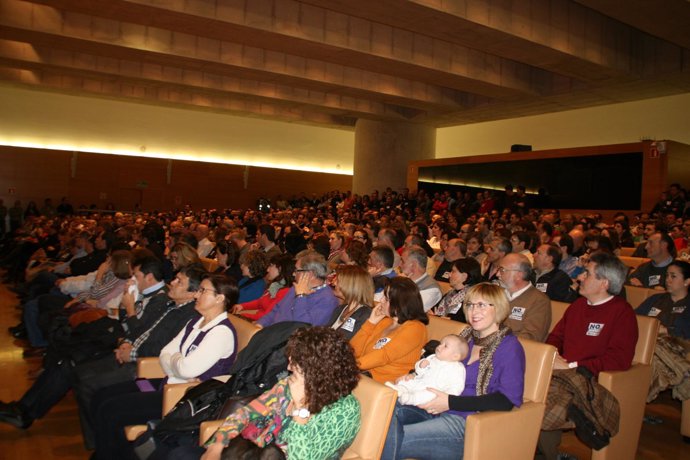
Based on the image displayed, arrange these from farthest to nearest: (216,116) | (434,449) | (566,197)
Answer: (216,116)
(566,197)
(434,449)

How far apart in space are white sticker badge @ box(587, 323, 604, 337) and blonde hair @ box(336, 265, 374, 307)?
1.23m

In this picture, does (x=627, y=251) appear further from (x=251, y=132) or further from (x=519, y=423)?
(x=251, y=132)

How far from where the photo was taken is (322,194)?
22.6 m

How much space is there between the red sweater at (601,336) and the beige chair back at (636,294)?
1.34m

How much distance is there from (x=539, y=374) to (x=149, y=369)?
2223mm

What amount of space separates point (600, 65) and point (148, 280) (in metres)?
10.1

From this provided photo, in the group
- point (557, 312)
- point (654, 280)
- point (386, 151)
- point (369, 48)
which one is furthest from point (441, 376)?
point (386, 151)

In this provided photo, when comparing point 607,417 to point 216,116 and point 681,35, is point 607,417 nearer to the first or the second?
point 681,35

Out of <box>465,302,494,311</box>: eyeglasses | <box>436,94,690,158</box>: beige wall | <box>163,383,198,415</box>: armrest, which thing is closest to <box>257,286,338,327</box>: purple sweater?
<box>163,383,198,415</box>: armrest

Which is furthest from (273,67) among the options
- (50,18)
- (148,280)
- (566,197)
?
(148,280)

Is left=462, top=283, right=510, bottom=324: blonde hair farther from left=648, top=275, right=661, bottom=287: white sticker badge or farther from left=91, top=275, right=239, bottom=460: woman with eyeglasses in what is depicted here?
left=648, top=275, right=661, bottom=287: white sticker badge

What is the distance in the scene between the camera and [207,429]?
2.33 metres

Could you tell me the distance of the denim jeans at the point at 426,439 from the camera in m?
2.37

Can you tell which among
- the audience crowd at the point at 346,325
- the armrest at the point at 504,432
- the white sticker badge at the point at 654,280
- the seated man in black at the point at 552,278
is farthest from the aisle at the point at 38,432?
the white sticker badge at the point at 654,280
